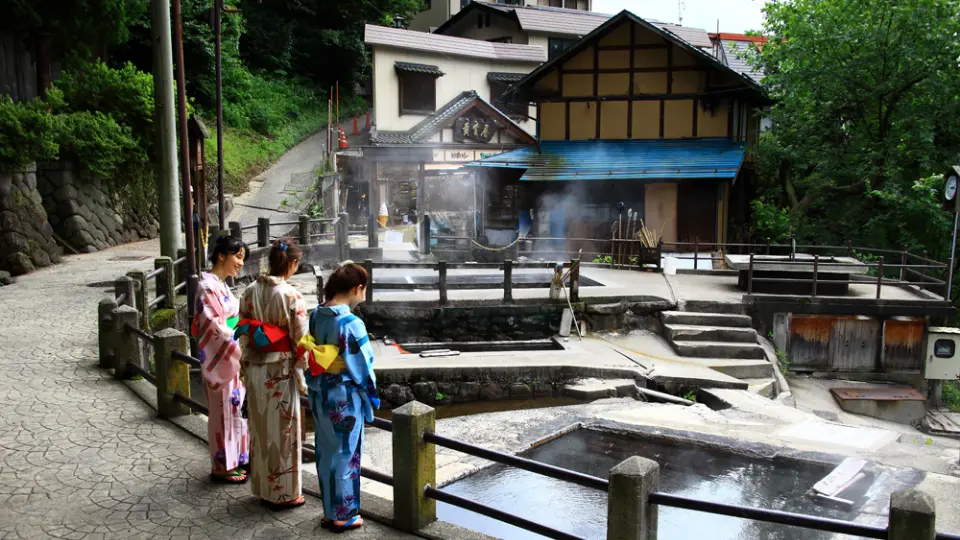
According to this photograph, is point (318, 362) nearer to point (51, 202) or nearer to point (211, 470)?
point (211, 470)

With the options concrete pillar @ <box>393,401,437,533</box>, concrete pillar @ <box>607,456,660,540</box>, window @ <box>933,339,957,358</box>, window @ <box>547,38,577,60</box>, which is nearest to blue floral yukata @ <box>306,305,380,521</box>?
concrete pillar @ <box>393,401,437,533</box>

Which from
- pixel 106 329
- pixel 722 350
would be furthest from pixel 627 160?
pixel 106 329

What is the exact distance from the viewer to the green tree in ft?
69.6

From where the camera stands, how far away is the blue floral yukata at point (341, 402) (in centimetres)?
512

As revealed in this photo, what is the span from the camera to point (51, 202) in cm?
2170

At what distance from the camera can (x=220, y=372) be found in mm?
6098

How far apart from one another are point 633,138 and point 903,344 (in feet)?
43.4

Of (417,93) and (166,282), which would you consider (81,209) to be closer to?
(166,282)

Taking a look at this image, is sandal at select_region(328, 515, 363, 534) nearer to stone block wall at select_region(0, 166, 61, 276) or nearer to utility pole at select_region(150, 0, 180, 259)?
utility pole at select_region(150, 0, 180, 259)

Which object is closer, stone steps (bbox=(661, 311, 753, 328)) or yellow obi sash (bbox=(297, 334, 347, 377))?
yellow obi sash (bbox=(297, 334, 347, 377))

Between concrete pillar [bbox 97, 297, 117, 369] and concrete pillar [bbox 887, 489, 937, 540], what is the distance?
9011 mm

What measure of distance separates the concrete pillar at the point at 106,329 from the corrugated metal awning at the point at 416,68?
25.0 meters

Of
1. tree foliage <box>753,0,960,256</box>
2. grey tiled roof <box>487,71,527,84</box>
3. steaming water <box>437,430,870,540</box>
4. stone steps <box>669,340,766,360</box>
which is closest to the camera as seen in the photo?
steaming water <box>437,430,870,540</box>

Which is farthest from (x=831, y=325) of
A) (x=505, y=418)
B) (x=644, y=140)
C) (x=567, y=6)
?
(x=567, y=6)
